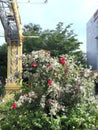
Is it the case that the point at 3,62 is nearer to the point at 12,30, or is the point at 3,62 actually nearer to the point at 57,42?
the point at 57,42

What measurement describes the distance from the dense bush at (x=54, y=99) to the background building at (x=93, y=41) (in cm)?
3118

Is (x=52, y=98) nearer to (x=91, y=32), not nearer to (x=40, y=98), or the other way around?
(x=40, y=98)

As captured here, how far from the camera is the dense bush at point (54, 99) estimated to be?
5000 mm

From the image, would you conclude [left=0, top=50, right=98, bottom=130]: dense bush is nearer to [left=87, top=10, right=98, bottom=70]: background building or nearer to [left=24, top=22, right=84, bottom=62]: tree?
[left=24, top=22, right=84, bottom=62]: tree

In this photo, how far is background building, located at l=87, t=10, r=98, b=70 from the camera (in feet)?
120

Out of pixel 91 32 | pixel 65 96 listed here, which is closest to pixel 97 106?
pixel 65 96

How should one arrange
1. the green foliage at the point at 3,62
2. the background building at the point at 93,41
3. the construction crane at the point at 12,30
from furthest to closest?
the background building at the point at 93,41
the green foliage at the point at 3,62
the construction crane at the point at 12,30

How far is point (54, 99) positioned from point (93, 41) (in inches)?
1326

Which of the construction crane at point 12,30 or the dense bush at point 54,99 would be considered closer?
the dense bush at point 54,99

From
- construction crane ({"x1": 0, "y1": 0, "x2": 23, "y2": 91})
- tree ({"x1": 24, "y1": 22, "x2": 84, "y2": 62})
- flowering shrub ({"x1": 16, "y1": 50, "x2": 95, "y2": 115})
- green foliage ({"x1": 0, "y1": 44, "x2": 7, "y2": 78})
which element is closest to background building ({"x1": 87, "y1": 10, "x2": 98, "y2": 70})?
tree ({"x1": 24, "y1": 22, "x2": 84, "y2": 62})

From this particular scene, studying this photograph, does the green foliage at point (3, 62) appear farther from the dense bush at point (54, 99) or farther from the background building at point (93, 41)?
the dense bush at point (54, 99)

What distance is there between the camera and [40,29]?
35.4 meters

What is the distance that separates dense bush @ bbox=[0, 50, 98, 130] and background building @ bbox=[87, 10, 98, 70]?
102 ft

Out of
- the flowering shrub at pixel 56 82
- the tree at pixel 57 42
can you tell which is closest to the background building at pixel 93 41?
the tree at pixel 57 42
